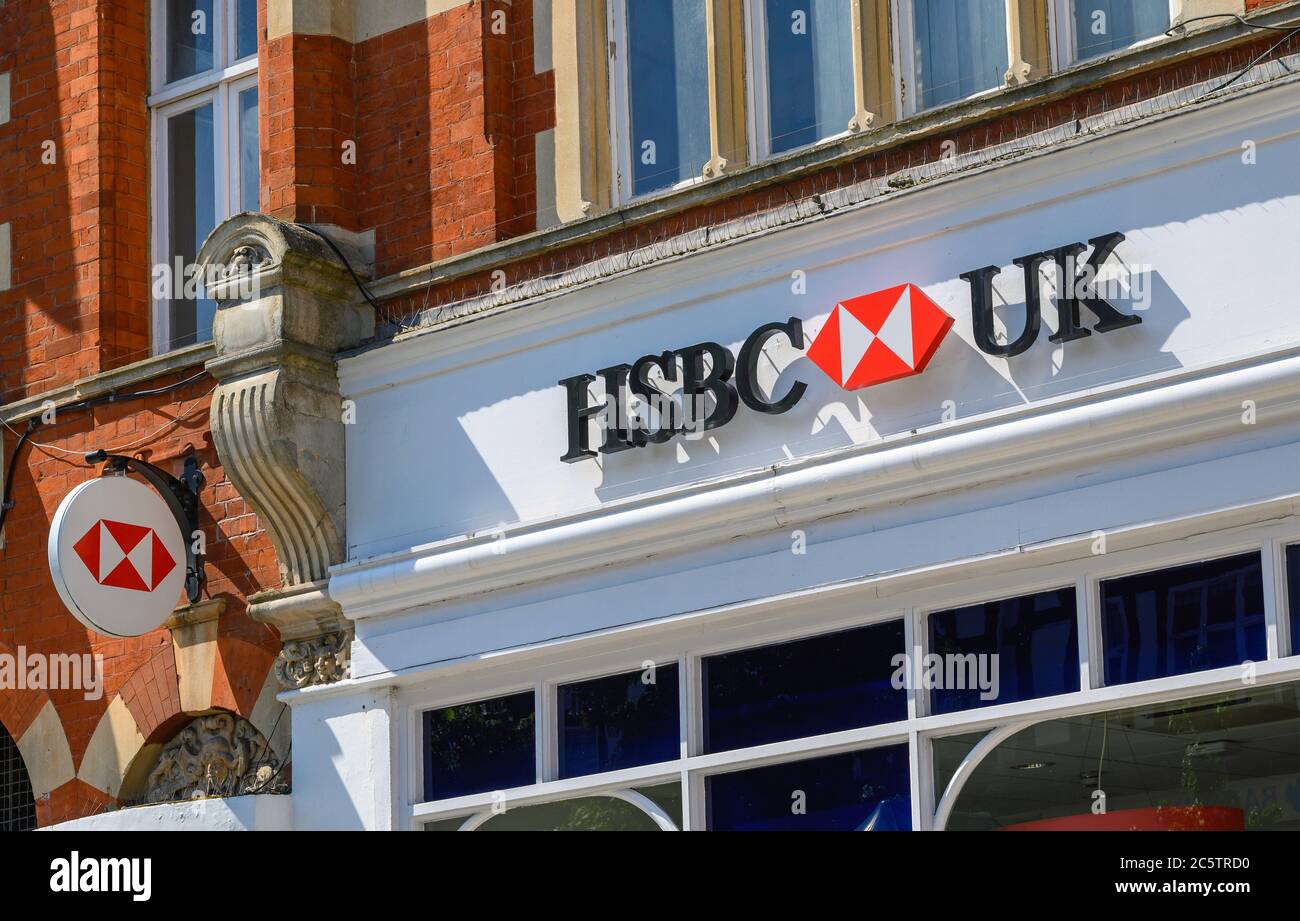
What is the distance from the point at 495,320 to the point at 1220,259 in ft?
11.7

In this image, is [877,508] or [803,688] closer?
[877,508]

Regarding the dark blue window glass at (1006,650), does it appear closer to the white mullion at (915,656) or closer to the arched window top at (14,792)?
the white mullion at (915,656)

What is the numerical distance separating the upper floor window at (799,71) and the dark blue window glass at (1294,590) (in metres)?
2.99

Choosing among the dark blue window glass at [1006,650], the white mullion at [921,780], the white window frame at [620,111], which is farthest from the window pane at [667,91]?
the white mullion at [921,780]

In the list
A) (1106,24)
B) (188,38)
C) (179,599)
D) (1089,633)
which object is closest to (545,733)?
(179,599)

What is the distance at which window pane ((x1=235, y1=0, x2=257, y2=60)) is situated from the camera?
12359mm

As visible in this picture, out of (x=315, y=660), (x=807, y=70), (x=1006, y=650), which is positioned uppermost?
(x=807, y=70)

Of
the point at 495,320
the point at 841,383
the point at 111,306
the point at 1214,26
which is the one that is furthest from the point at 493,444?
the point at 1214,26

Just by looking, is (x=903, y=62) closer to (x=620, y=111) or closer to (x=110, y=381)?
(x=620, y=111)

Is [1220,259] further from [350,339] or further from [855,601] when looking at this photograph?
[350,339]

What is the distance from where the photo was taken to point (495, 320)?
1039 cm

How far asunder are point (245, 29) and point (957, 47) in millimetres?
4659

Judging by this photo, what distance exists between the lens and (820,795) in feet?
29.9

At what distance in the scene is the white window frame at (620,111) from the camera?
10.6 meters
